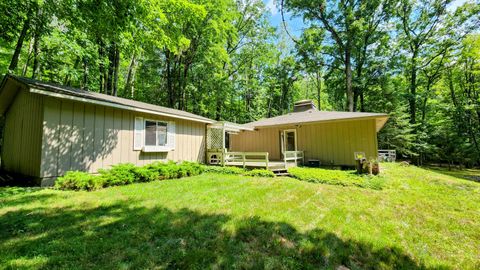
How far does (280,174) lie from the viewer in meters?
8.86

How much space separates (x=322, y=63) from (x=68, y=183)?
21941 millimetres

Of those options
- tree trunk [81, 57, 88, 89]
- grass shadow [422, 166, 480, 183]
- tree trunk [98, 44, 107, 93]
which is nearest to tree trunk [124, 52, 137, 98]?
tree trunk [98, 44, 107, 93]

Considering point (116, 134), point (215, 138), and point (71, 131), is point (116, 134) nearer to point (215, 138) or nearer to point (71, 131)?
point (71, 131)

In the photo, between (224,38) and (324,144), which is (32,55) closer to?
(224,38)

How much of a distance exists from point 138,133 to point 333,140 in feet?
32.3

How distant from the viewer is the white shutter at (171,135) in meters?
9.62

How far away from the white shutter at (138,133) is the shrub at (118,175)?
183 centimetres

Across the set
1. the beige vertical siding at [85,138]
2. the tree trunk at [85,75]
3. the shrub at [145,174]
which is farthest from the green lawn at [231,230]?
the tree trunk at [85,75]

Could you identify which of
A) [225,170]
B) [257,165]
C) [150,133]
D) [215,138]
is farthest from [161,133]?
[257,165]

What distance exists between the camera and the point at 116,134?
24.7ft

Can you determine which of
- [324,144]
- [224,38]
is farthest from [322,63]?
[324,144]

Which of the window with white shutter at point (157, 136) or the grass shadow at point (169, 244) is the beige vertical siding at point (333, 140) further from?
the grass shadow at point (169, 244)

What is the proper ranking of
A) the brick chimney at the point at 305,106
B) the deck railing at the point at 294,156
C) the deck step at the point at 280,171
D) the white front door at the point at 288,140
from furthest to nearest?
1. the brick chimney at the point at 305,106
2. the white front door at the point at 288,140
3. the deck railing at the point at 294,156
4. the deck step at the point at 280,171

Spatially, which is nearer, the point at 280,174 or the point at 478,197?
the point at 478,197
